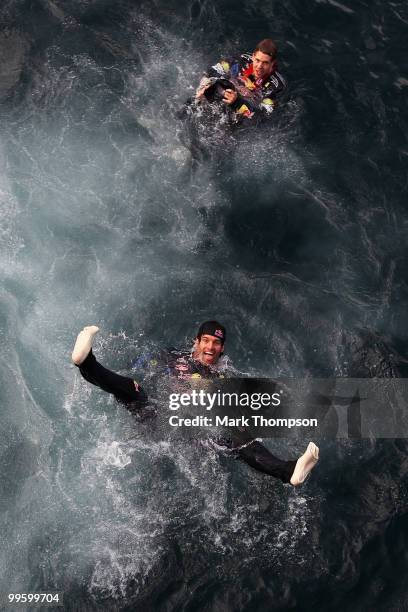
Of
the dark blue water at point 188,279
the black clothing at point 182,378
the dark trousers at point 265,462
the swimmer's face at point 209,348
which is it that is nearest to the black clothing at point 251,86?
the dark blue water at point 188,279

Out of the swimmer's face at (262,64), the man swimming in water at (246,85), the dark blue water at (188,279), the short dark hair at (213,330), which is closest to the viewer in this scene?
the dark blue water at (188,279)

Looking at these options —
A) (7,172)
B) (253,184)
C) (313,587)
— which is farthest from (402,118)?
(313,587)

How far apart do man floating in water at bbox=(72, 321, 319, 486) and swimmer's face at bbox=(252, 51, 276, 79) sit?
7252mm

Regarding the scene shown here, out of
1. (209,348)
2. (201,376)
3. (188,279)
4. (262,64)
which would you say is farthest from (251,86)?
(201,376)

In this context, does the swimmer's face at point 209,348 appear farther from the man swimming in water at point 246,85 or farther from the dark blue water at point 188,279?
the man swimming in water at point 246,85

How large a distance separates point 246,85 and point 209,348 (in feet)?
25.5

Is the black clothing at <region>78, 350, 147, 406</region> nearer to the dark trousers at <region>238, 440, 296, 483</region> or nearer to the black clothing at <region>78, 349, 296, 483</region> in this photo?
the black clothing at <region>78, 349, 296, 483</region>

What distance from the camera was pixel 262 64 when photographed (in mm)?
17562

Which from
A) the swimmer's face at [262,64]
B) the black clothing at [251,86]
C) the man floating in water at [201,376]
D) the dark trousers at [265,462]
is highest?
the swimmer's face at [262,64]

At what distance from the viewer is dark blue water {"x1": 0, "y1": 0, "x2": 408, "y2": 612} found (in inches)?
520

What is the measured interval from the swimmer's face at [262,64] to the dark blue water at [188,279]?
1.09 metres

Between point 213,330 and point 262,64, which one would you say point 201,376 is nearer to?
point 213,330

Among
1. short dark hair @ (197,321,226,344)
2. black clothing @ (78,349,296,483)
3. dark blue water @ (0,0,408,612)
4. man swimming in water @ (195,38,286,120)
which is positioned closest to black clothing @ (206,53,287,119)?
man swimming in water @ (195,38,286,120)

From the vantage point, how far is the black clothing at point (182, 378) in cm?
1255
